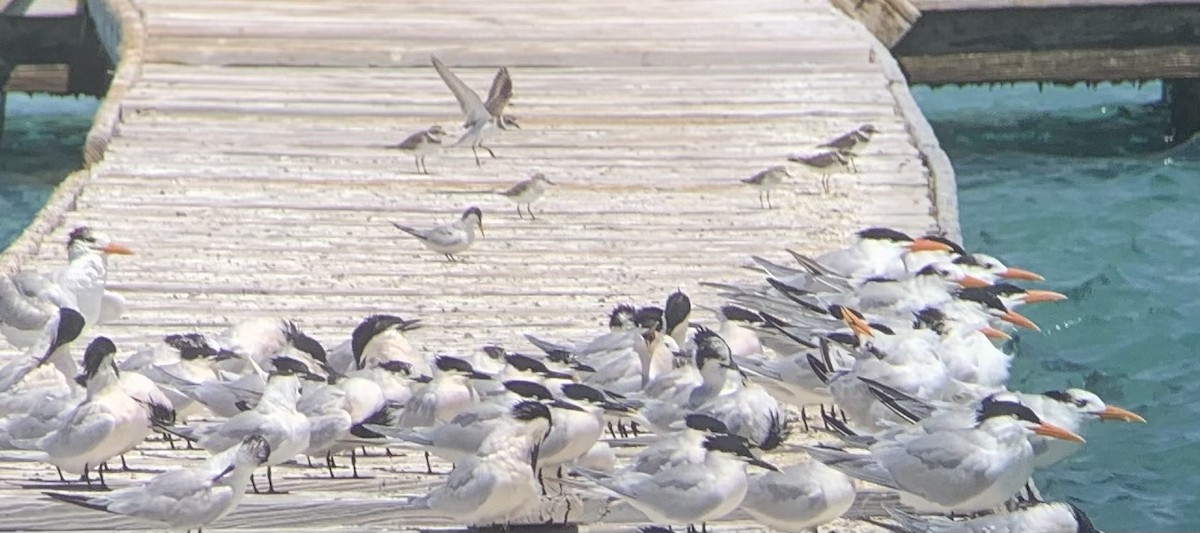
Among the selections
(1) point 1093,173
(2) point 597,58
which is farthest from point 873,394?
(1) point 1093,173

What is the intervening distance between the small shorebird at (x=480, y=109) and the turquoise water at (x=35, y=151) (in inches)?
176

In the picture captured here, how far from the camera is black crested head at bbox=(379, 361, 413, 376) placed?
6344 millimetres

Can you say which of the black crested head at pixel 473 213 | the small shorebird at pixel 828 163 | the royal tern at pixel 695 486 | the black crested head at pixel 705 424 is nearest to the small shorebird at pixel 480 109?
the black crested head at pixel 473 213

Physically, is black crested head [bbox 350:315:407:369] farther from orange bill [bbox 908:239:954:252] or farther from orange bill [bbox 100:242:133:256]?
orange bill [bbox 908:239:954:252]

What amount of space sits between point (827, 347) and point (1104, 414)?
92 cm

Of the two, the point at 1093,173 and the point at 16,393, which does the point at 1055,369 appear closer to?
the point at 1093,173

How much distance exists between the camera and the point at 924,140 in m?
10.1

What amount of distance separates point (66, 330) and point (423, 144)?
151 inches

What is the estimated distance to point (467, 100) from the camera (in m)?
10.5

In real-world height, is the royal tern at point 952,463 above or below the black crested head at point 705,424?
below

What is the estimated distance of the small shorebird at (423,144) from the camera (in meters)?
10.1

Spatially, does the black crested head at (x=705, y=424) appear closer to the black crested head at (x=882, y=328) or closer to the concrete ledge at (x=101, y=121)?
the black crested head at (x=882, y=328)

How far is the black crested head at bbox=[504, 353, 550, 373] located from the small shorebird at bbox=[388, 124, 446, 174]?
3.87m

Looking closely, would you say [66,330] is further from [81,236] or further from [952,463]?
[952,463]
